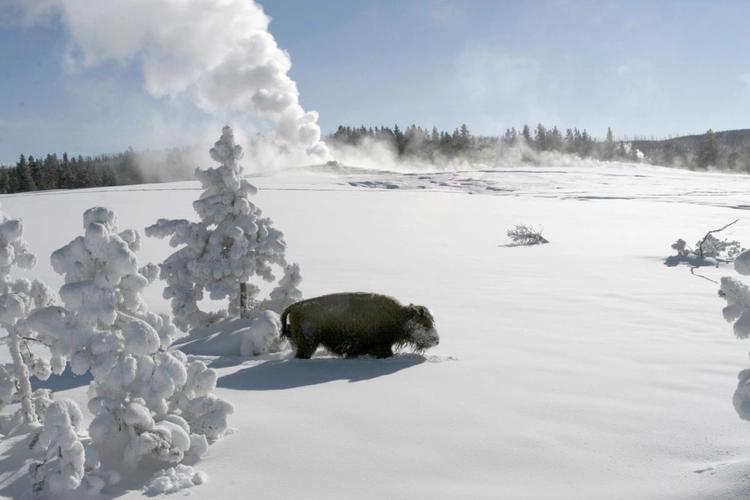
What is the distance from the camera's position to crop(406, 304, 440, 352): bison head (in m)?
6.74

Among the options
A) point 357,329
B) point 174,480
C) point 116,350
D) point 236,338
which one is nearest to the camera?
point 174,480

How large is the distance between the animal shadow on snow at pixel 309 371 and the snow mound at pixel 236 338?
51 cm

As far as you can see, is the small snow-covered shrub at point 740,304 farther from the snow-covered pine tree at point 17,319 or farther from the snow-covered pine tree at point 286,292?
the snow-covered pine tree at point 286,292

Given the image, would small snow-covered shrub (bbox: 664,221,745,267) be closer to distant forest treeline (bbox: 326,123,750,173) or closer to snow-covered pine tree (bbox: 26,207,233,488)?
snow-covered pine tree (bbox: 26,207,233,488)

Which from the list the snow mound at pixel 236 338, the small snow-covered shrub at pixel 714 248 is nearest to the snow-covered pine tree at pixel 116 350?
the snow mound at pixel 236 338

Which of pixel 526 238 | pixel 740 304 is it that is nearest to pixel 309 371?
pixel 740 304

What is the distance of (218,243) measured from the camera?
8414 millimetres

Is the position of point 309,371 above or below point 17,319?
below

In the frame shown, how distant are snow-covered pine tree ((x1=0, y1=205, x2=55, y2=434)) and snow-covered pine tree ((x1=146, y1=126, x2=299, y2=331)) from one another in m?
4.08

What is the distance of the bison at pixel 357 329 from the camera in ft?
22.1

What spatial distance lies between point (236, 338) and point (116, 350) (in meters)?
4.14

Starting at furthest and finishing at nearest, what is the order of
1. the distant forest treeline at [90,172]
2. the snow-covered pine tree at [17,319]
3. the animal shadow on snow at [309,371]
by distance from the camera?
the distant forest treeline at [90,172] < the animal shadow on snow at [309,371] < the snow-covered pine tree at [17,319]

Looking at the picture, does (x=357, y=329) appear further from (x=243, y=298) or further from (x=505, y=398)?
(x=243, y=298)

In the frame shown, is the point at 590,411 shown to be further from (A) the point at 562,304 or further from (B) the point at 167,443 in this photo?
(A) the point at 562,304
